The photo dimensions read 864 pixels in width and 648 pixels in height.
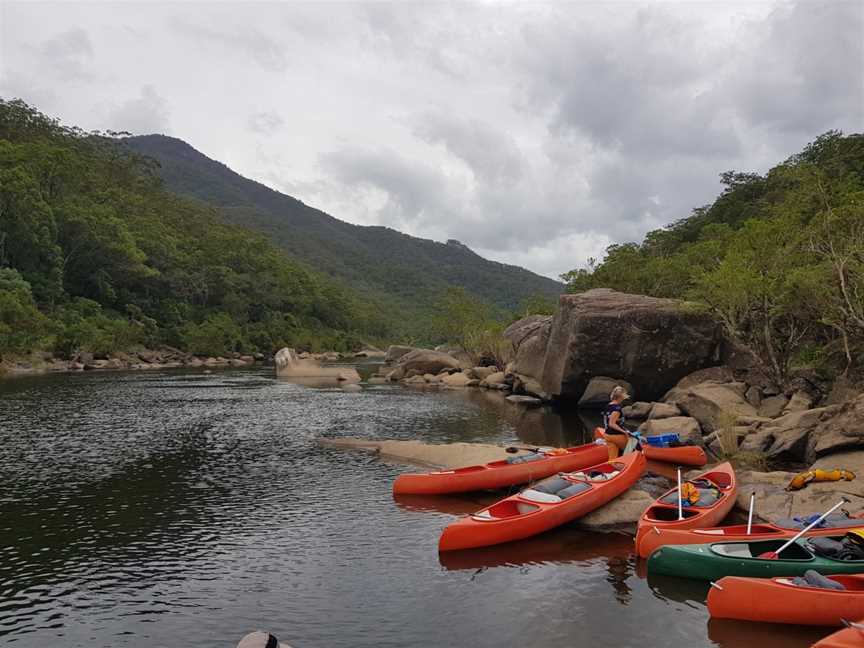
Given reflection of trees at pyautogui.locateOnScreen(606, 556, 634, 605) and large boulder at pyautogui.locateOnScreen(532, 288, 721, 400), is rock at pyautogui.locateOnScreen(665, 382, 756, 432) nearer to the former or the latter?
large boulder at pyautogui.locateOnScreen(532, 288, 721, 400)

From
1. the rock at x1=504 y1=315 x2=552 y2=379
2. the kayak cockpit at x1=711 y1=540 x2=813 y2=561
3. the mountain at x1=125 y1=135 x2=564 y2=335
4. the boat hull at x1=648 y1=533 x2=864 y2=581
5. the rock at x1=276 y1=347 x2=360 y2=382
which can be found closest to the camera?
the boat hull at x1=648 y1=533 x2=864 y2=581

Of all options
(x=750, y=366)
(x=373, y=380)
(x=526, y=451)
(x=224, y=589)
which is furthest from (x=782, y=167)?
(x=224, y=589)

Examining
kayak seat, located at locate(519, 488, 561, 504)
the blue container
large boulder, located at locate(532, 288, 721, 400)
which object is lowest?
kayak seat, located at locate(519, 488, 561, 504)

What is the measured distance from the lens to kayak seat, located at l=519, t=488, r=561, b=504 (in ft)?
42.0

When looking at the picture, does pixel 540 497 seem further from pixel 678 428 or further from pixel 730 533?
pixel 678 428

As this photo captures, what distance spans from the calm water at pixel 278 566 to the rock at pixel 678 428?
30.4ft

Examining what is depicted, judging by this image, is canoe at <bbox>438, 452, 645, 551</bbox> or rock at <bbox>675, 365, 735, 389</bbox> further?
rock at <bbox>675, 365, 735, 389</bbox>

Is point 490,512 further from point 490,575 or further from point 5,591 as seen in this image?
point 5,591

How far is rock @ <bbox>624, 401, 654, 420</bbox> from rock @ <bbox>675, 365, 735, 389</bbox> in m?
2.80

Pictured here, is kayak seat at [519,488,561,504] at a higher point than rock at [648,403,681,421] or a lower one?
lower

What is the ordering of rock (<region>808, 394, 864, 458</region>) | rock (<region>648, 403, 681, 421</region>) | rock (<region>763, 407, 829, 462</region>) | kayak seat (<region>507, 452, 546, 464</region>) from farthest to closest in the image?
rock (<region>648, 403, 681, 421</region>) → rock (<region>763, 407, 829, 462</region>) → kayak seat (<region>507, 452, 546, 464</region>) → rock (<region>808, 394, 864, 458</region>)

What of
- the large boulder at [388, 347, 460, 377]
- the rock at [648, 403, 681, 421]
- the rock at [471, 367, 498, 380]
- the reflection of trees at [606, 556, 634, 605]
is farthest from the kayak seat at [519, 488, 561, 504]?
the large boulder at [388, 347, 460, 377]

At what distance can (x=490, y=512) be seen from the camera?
12555 mm

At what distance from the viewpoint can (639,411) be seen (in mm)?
27969
